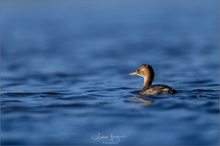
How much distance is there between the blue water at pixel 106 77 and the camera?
1280 cm

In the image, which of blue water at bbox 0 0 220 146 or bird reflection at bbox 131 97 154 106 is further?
bird reflection at bbox 131 97 154 106

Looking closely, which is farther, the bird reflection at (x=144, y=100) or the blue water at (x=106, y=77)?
the bird reflection at (x=144, y=100)

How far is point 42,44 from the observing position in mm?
31547

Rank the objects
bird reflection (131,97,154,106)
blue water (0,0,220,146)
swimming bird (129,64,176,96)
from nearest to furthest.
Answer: blue water (0,0,220,146), bird reflection (131,97,154,106), swimming bird (129,64,176,96)

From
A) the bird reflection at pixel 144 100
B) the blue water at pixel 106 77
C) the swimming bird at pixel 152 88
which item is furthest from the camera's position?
the swimming bird at pixel 152 88

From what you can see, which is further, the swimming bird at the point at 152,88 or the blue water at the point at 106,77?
the swimming bird at the point at 152,88

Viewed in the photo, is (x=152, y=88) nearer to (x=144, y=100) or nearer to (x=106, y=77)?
(x=144, y=100)

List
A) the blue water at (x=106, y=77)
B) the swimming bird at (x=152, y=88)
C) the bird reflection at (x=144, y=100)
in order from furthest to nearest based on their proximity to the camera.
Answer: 1. the swimming bird at (x=152, y=88)
2. the bird reflection at (x=144, y=100)
3. the blue water at (x=106, y=77)

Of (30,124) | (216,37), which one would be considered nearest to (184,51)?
(216,37)

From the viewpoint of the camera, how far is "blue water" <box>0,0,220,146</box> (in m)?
12.8

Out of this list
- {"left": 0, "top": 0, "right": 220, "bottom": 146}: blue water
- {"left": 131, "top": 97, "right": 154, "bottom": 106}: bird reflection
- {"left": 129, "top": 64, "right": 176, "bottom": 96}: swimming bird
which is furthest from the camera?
{"left": 129, "top": 64, "right": 176, "bottom": 96}: swimming bird

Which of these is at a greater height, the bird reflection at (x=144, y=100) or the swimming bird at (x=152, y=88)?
the swimming bird at (x=152, y=88)

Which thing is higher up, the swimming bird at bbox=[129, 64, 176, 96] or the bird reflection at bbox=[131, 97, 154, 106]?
the swimming bird at bbox=[129, 64, 176, 96]

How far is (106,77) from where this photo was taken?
21141 millimetres
